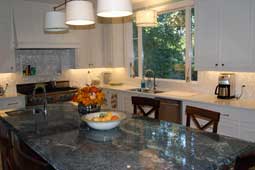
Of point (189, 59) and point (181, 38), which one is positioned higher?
point (181, 38)

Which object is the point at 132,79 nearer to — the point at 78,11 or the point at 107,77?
the point at 107,77

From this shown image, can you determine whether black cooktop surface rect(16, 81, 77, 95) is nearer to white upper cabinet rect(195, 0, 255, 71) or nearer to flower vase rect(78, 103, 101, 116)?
flower vase rect(78, 103, 101, 116)

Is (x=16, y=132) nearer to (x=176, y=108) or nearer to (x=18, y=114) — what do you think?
(x=18, y=114)

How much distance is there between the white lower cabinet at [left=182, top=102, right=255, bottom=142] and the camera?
9.56 ft

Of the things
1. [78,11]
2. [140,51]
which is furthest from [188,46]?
[78,11]

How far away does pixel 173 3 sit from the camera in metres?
4.35

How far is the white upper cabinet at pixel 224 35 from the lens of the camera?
10.3 ft

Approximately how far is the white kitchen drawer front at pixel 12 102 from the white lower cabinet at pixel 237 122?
10.5 ft

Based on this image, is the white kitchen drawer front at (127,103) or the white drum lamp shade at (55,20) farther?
the white kitchen drawer front at (127,103)

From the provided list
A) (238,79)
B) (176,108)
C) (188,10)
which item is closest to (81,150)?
(176,108)

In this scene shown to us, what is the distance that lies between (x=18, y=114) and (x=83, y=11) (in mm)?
1435

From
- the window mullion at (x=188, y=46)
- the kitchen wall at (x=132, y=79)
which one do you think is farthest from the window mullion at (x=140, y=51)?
the window mullion at (x=188, y=46)

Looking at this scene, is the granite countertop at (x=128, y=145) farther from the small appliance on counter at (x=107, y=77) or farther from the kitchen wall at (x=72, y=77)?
the small appliance on counter at (x=107, y=77)

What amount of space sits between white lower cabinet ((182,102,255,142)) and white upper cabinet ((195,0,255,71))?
578 mm
